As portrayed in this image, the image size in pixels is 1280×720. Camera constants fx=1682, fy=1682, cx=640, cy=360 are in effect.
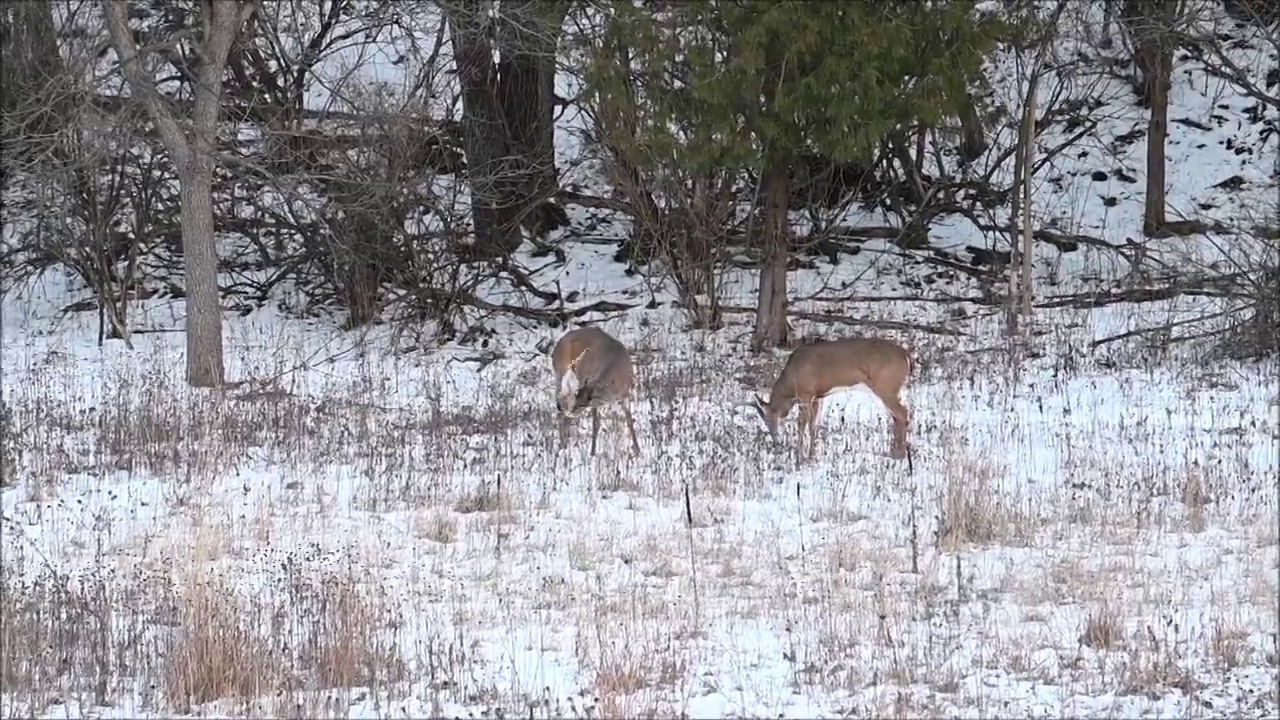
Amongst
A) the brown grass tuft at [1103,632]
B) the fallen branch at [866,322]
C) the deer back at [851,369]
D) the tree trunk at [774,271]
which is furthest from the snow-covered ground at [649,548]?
the fallen branch at [866,322]

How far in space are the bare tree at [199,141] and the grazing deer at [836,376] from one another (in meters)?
5.53

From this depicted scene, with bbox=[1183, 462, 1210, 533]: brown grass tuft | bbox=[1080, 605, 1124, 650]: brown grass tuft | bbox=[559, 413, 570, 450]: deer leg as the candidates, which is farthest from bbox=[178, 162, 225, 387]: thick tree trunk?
bbox=[1080, 605, 1124, 650]: brown grass tuft

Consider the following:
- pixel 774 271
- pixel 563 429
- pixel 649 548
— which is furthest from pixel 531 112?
pixel 649 548

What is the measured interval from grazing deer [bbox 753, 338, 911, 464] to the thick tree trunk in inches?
217

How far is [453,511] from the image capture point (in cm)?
962

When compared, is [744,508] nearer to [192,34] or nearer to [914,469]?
[914,469]

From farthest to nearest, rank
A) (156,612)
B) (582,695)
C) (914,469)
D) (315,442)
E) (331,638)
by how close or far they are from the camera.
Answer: (315,442)
(914,469)
(156,612)
(331,638)
(582,695)

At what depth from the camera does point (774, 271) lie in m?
16.9

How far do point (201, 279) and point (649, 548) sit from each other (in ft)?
25.5

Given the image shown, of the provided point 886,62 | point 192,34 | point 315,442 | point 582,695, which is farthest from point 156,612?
point 886,62

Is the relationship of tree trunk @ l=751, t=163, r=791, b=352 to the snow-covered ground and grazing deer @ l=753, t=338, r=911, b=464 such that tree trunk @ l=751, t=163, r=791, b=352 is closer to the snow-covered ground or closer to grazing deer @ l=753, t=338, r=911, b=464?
the snow-covered ground

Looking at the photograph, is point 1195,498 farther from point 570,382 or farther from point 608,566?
point 570,382

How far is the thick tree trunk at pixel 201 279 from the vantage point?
14.8m

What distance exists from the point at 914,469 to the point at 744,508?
4.81ft
